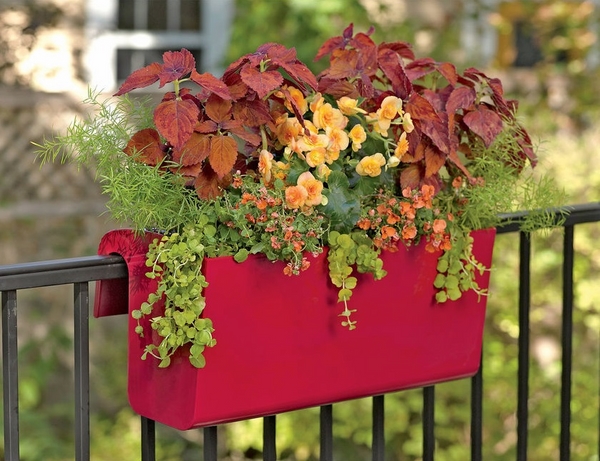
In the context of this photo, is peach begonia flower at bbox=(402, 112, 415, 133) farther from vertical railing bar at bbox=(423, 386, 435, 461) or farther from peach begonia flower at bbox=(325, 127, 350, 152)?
vertical railing bar at bbox=(423, 386, 435, 461)

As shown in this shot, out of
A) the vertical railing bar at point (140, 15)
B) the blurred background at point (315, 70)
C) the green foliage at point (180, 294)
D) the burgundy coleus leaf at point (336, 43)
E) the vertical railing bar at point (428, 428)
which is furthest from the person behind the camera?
the vertical railing bar at point (140, 15)

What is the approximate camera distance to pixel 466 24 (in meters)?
6.53

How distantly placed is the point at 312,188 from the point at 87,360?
1.30 feet

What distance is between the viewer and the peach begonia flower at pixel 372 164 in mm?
1357

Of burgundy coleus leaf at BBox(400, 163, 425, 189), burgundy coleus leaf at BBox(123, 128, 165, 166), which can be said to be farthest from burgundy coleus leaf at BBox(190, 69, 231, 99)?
burgundy coleus leaf at BBox(400, 163, 425, 189)

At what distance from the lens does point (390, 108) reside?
138 centimetres

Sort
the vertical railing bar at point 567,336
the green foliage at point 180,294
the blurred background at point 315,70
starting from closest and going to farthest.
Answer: the green foliage at point 180,294
the vertical railing bar at point 567,336
the blurred background at point 315,70

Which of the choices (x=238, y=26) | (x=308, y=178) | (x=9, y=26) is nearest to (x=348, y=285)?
(x=308, y=178)

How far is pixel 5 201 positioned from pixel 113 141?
13.9 feet

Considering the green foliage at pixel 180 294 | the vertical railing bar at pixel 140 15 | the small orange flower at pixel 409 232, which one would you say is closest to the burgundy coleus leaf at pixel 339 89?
the small orange flower at pixel 409 232

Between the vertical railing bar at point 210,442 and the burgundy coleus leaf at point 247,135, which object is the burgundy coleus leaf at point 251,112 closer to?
the burgundy coleus leaf at point 247,135

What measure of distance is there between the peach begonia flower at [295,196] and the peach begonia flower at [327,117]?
12 centimetres

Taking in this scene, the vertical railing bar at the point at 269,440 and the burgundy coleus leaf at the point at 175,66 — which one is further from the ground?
the burgundy coleus leaf at the point at 175,66

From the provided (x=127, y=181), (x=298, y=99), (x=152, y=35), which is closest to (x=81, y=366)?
(x=127, y=181)
